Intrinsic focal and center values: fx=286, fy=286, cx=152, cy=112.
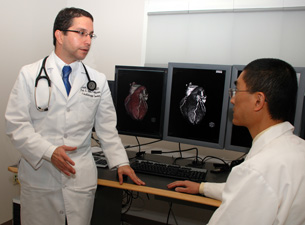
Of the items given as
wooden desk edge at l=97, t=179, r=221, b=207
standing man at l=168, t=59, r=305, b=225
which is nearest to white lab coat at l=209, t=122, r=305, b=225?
standing man at l=168, t=59, r=305, b=225

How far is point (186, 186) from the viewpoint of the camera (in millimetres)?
1456

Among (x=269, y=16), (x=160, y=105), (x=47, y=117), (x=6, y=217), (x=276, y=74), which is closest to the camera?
(x=276, y=74)

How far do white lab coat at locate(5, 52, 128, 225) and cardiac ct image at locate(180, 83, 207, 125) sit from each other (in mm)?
606

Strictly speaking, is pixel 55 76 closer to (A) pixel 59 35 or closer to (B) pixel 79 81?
(B) pixel 79 81

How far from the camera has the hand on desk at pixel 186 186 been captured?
56.2 inches

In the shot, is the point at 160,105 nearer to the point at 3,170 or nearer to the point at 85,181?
the point at 85,181

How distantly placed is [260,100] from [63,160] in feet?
2.90

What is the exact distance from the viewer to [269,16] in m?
2.17

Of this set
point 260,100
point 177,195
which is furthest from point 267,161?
point 177,195

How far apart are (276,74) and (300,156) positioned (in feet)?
0.97

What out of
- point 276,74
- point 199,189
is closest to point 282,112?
point 276,74

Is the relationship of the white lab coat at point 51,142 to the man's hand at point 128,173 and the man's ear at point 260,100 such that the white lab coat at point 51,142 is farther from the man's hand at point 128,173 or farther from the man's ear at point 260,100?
the man's ear at point 260,100

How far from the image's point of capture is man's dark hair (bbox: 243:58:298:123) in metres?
1.00

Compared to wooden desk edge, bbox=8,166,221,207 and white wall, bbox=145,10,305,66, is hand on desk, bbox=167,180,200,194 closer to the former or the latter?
wooden desk edge, bbox=8,166,221,207
